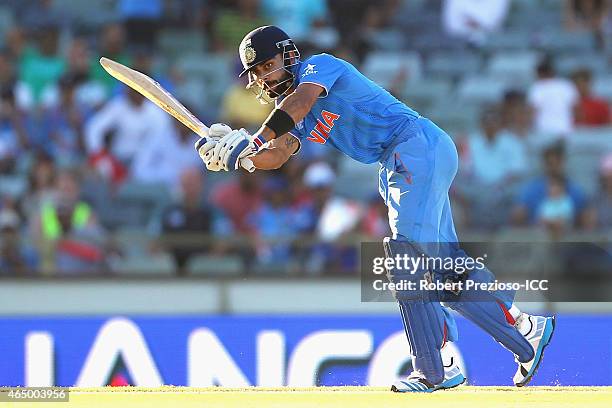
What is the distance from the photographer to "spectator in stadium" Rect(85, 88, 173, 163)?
40.4 feet

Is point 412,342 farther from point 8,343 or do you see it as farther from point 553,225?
point 553,225

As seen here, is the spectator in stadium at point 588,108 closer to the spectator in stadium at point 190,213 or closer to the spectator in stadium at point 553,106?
the spectator in stadium at point 553,106

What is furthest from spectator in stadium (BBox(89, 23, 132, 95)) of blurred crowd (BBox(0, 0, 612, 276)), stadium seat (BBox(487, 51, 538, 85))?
stadium seat (BBox(487, 51, 538, 85))

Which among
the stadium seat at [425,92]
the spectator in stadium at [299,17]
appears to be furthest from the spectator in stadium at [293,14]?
the stadium seat at [425,92]

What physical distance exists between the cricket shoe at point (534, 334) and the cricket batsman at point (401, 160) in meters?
0.01

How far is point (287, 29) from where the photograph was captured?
13.6m

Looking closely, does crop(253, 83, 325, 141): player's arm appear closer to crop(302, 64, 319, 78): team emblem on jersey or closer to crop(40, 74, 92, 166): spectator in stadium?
crop(302, 64, 319, 78): team emblem on jersey

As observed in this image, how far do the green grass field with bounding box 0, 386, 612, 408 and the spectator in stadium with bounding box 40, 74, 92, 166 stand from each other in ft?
17.8

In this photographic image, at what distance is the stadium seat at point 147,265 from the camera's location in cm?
1041

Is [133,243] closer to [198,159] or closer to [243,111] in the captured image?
[198,159]

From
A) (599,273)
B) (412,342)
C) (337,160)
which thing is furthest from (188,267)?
(412,342)

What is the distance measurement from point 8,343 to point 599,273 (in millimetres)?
4678

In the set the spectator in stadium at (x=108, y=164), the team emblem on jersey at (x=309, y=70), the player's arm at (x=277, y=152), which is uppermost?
the spectator in stadium at (x=108, y=164)

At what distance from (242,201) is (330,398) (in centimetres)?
533
